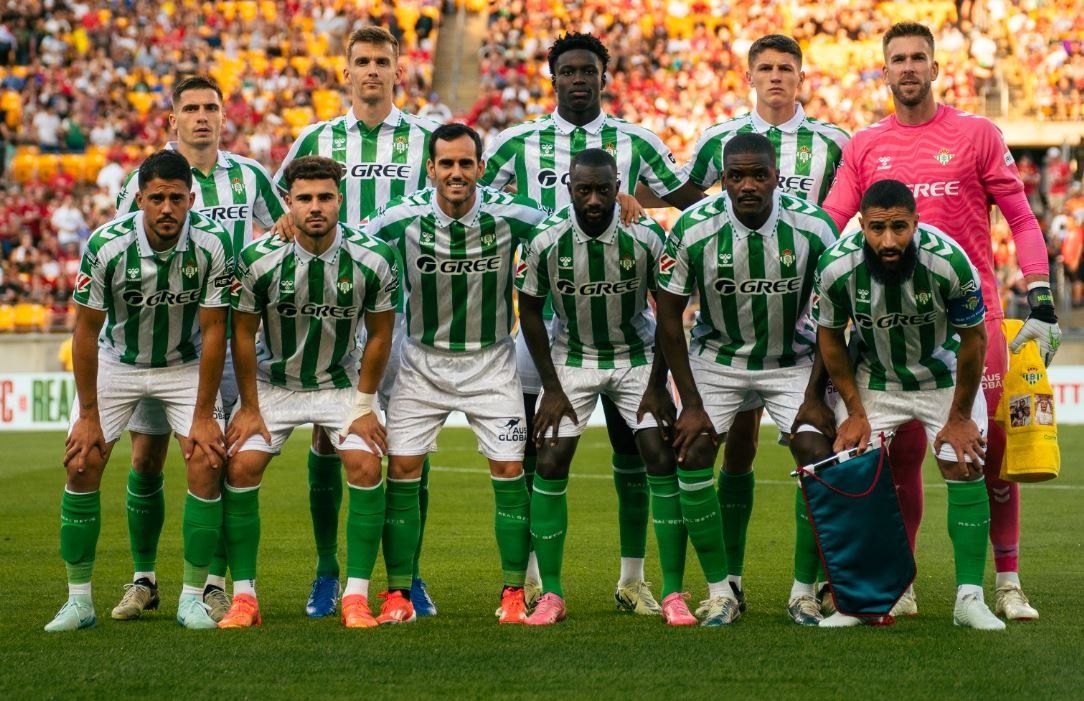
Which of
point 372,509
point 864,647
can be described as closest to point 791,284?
point 864,647

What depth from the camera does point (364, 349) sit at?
6770 millimetres

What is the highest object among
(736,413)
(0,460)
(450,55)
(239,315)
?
(450,55)

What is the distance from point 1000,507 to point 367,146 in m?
3.44

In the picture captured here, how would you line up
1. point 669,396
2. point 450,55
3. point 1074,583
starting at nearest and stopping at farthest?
point 669,396 → point 1074,583 → point 450,55

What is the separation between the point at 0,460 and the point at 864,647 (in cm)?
1139

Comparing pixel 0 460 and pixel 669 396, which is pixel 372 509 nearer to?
pixel 669 396

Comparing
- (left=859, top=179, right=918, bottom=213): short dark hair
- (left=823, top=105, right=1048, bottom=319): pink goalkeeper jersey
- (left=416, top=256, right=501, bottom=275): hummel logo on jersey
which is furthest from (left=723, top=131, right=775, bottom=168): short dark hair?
(left=416, top=256, right=501, bottom=275): hummel logo on jersey

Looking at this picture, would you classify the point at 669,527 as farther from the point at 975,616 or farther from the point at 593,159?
the point at 593,159

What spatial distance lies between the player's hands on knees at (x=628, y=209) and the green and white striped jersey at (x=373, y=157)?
4.02 ft

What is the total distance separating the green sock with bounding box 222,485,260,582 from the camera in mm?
6570

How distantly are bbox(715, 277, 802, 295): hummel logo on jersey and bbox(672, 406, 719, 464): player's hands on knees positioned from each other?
0.52m

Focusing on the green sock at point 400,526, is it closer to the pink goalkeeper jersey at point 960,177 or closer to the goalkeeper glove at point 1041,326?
the pink goalkeeper jersey at point 960,177

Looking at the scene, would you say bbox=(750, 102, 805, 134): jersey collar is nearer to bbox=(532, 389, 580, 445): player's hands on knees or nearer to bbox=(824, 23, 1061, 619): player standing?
bbox=(824, 23, 1061, 619): player standing

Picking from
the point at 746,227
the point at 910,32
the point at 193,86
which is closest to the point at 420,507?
the point at 746,227
